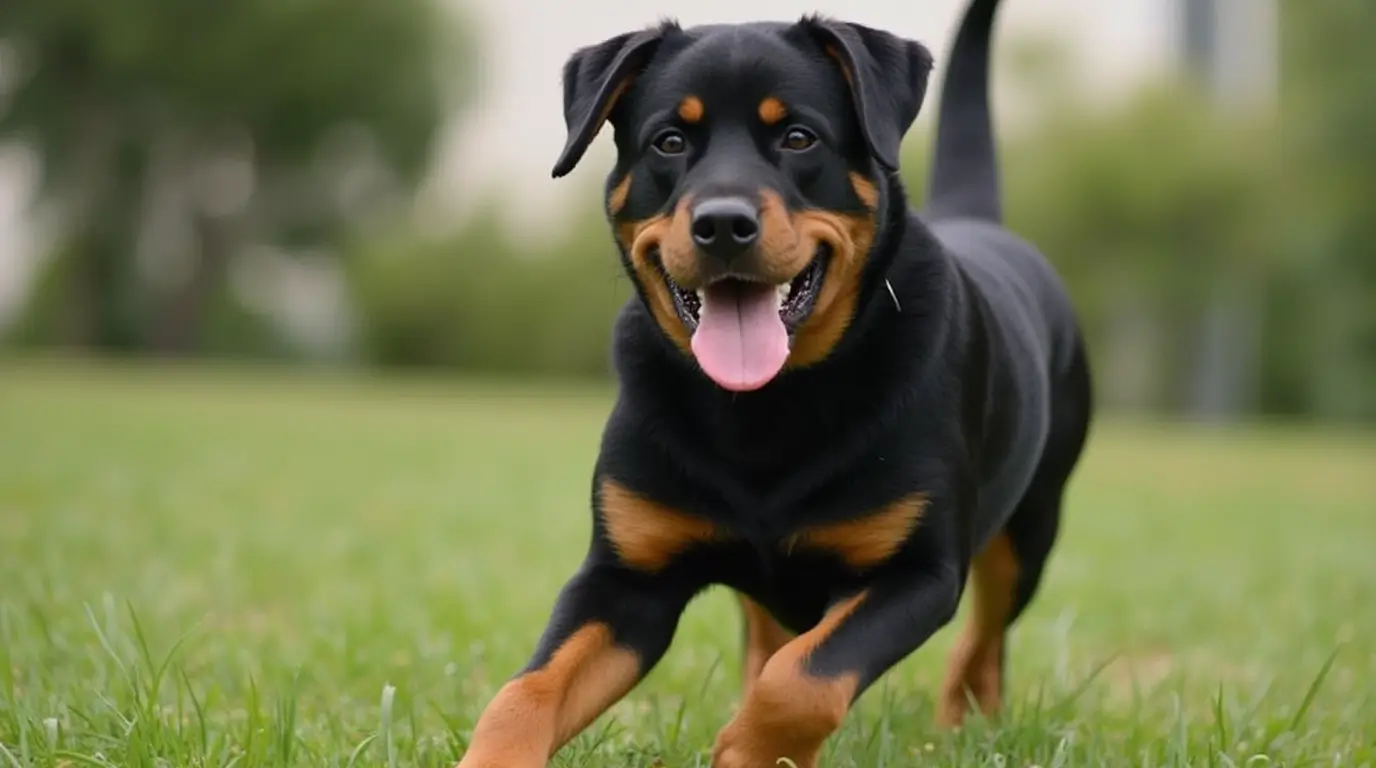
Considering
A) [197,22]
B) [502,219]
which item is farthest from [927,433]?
[502,219]

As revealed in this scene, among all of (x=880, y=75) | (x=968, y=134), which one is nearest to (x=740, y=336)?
(x=880, y=75)

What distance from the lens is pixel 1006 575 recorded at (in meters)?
4.00

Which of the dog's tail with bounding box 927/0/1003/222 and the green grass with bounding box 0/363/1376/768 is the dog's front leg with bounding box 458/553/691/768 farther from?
the dog's tail with bounding box 927/0/1003/222

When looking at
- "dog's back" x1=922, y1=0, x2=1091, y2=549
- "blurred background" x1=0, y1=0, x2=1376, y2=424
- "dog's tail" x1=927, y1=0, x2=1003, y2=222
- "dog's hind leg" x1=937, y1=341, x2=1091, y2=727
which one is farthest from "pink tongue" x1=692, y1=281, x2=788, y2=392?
"blurred background" x1=0, y1=0, x2=1376, y2=424

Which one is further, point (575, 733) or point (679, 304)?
→ point (679, 304)

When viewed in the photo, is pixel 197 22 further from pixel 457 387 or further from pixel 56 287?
pixel 457 387

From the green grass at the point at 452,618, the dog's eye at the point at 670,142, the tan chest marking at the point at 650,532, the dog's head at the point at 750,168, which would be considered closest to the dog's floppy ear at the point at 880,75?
the dog's head at the point at 750,168

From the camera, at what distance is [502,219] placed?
40125 millimetres

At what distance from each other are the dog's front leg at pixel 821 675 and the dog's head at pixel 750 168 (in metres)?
0.46

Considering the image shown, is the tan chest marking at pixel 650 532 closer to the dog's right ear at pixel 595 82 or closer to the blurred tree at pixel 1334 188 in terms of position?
the dog's right ear at pixel 595 82

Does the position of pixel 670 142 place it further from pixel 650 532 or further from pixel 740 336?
pixel 650 532

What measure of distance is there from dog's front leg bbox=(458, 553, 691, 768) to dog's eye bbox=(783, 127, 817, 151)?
2.86ft

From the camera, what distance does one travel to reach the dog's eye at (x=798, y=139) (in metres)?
3.07

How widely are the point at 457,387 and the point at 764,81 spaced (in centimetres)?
2403
